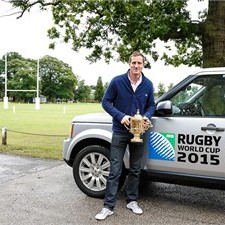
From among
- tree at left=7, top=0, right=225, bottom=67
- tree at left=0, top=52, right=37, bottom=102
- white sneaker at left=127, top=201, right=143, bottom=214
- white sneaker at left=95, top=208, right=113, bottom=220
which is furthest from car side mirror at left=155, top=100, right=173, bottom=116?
tree at left=0, top=52, right=37, bottom=102

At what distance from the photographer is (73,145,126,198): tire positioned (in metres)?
5.43

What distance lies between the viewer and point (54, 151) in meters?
9.91

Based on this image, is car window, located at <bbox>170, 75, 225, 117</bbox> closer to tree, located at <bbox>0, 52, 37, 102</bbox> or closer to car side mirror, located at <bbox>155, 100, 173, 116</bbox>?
car side mirror, located at <bbox>155, 100, 173, 116</bbox>

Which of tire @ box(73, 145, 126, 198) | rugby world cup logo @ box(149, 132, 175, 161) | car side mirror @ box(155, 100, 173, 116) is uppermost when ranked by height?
car side mirror @ box(155, 100, 173, 116)

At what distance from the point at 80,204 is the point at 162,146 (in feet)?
4.63

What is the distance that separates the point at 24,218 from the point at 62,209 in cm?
56

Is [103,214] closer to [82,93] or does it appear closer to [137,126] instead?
[137,126]

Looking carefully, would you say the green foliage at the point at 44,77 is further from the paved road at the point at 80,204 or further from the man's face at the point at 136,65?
the man's face at the point at 136,65

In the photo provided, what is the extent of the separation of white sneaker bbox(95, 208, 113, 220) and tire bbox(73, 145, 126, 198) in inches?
28.4

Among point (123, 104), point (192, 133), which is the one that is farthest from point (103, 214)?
point (192, 133)

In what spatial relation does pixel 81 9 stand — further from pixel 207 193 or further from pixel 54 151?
pixel 207 193

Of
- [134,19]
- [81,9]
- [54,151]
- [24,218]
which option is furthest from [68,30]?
[24,218]

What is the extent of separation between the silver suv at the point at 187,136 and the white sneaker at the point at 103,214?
748 millimetres

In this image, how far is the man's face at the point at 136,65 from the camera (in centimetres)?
467
